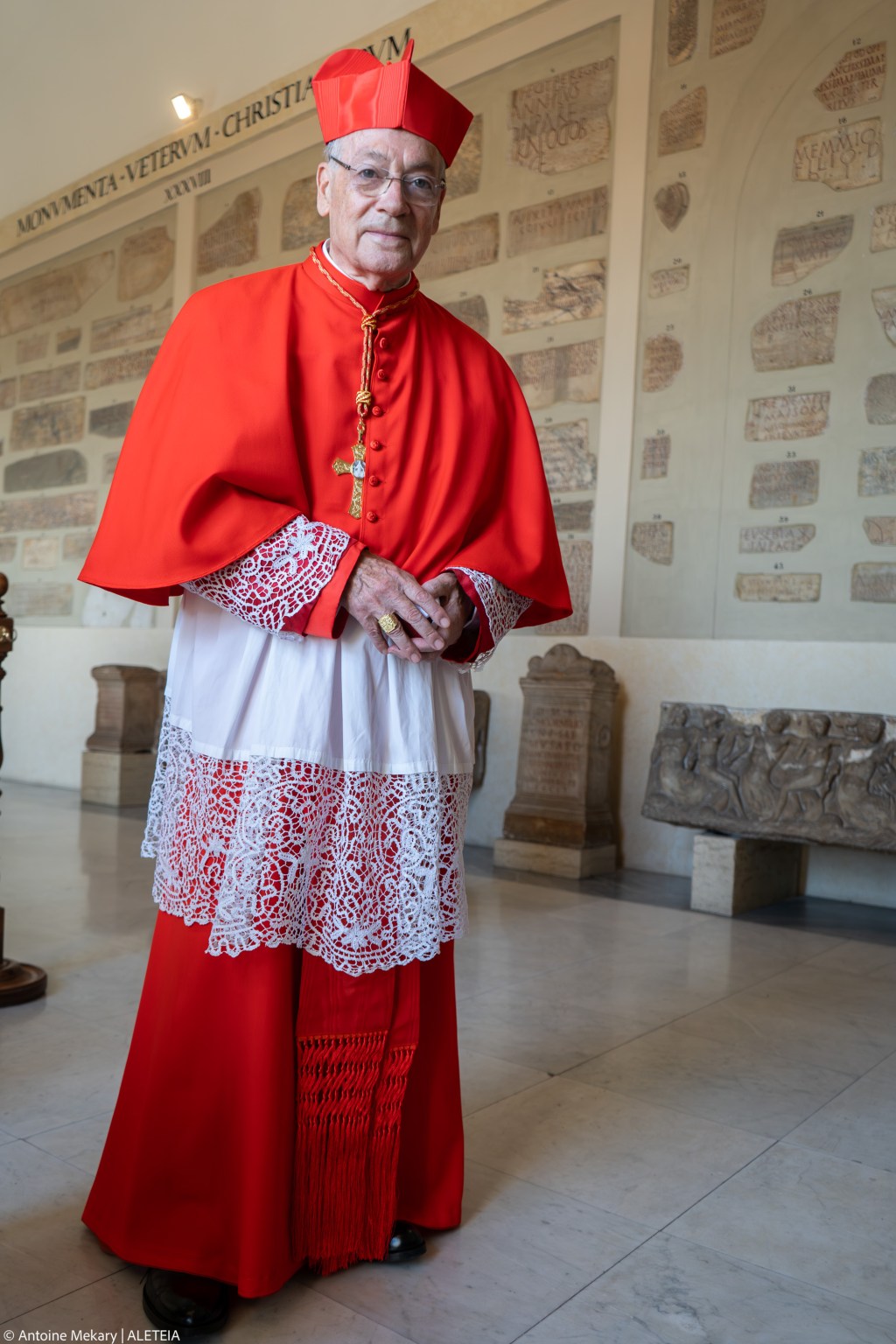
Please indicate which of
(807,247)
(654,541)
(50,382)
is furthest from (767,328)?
(50,382)

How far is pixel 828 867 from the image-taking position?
5.92 m

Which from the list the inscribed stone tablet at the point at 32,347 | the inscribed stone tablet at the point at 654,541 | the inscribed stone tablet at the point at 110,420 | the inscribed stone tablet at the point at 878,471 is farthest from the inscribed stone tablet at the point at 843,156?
the inscribed stone tablet at the point at 32,347

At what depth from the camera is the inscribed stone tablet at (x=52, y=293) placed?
34.6 feet

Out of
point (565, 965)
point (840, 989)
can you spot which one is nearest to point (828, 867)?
point (840, 989)

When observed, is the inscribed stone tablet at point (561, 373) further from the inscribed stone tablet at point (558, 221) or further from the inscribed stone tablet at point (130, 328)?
the inscribed stone tablet at point (130, 328)

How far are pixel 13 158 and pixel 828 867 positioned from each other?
10.6m

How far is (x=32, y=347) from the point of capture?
11133mm

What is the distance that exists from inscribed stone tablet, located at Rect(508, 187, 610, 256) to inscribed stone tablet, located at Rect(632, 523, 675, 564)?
1.97 meters

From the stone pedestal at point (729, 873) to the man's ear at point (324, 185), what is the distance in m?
4.13

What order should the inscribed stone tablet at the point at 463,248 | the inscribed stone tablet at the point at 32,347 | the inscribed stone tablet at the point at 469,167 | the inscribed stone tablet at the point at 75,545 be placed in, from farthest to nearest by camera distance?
the inscribed stone tablet at the point at 32,347 → the inscribed stone tablet at the point at 75,545 → the inscribed stone tablet at the point at 469,167 → the inscribed stone tablet at the point at 463,248

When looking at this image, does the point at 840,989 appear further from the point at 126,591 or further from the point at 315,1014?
the point at 126,591

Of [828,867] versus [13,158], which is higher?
[13,158]

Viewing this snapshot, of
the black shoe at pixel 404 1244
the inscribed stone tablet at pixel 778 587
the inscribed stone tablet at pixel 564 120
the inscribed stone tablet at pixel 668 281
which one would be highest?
the inscribed stone tablet at pixel 564 120

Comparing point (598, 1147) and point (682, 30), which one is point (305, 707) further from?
point (682, 30)
